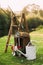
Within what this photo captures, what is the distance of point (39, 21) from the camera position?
20.1 ft

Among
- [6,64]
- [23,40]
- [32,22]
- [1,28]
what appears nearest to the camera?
[6,64]

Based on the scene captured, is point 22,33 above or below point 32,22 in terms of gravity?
above

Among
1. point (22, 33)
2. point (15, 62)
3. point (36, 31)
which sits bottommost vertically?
point (36, 31)

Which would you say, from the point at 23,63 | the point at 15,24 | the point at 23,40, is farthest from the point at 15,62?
the point at 15,24

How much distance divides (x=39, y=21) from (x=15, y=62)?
2.57m

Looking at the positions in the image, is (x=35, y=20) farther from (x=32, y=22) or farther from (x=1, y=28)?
(x=1, y=28)

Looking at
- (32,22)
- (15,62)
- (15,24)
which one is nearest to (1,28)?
(32,22)

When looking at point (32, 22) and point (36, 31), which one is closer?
point (32, 22)

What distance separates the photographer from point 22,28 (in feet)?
13.2

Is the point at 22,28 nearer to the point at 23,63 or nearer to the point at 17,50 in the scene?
the point at 17,50

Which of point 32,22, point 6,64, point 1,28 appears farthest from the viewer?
point 1,28

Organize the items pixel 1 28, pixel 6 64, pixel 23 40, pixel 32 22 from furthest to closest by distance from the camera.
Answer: pixel 1 28 < pixel 32 22 < pixel 23 40 < pixel 6 64

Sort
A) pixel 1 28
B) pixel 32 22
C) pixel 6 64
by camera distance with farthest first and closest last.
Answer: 1. pixel 1 28
2. pixel 32 22
3. pixel 6 64

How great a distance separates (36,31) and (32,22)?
0.56 metres
